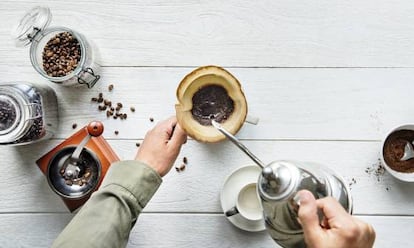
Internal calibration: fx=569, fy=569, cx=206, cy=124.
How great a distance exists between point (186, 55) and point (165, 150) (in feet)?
0.73

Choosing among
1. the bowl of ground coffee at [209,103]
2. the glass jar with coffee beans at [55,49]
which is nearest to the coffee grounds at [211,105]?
the bowl of ground coffee at [209,103]

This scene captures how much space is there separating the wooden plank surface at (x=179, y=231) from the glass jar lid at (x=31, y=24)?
1.09 feet

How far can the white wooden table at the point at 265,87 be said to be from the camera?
1056mm

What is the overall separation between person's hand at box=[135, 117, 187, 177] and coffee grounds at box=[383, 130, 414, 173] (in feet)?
1.23

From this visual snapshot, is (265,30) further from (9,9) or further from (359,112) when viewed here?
(9,9)

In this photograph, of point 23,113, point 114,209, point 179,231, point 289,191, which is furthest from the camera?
point 179,231

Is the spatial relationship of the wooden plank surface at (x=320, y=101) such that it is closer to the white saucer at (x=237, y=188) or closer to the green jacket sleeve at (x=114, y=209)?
the white saucer at (x=237, y=188)

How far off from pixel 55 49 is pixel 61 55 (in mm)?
15

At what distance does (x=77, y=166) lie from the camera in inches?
40.1

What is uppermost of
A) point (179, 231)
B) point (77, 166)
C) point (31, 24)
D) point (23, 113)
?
point (31, 24)

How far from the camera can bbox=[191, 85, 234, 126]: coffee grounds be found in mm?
986

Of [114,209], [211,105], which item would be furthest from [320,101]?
[114,209]

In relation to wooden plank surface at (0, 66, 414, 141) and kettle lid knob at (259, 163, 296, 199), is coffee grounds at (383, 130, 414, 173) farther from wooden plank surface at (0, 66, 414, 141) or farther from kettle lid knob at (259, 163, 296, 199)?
kettle lid knob at (259, 163, 296, 199)

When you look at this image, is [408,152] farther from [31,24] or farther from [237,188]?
[31,24]
